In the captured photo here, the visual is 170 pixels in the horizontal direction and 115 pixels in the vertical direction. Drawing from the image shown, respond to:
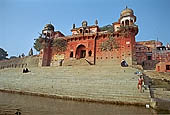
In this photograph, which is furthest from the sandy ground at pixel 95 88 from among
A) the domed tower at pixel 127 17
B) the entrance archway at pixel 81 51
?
the entrance archway at pixel 81 51

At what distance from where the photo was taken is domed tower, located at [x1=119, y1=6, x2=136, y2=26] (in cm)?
2306

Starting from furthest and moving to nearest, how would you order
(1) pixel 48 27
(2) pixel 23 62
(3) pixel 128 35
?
(2) pixel 23 62 → (1) pixel 48 27 → (3) pixel 128 35

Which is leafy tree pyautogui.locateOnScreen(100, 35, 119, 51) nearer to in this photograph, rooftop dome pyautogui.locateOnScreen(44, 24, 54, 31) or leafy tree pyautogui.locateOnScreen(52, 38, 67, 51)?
leafy tree pyautogui.locateOnScreen(52, 38, 67, 51)

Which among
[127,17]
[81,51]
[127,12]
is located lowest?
[81,51]

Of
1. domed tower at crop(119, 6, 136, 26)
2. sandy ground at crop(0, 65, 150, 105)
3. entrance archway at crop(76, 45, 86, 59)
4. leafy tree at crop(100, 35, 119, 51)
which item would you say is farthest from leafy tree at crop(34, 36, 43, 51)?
domed tower at crop(119, 6, 136, 26)

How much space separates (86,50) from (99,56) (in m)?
3.39

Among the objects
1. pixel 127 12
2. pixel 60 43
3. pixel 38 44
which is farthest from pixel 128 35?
A: pixel 38 44

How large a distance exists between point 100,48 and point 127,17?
7871 millimetres

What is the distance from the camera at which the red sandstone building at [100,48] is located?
22614mm

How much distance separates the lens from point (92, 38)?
26844 mm

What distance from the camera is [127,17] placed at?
23312 millimetres

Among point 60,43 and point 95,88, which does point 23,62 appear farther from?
point 95,88

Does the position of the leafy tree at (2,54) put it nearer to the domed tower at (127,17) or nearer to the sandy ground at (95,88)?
the sandy ground at (95,88)

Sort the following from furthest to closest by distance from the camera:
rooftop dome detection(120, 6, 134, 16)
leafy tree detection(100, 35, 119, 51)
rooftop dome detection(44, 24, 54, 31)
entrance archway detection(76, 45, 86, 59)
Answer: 1. rooftop dome detection(44, 24, 54, 31)
2. entrance archway detection(76, 45, 86, 59)
3. leafy tree detection(100, 35, 119, 51)
4. rooftop dome detection(120, 6, 134, 16)
